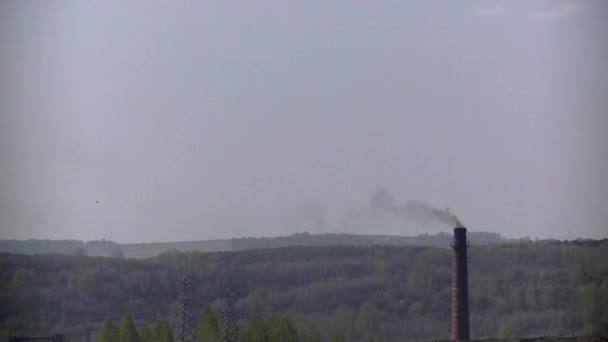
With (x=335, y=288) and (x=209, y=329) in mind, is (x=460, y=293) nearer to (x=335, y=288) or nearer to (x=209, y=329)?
(x=209, y=329)

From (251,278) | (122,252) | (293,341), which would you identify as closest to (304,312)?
(251,278)

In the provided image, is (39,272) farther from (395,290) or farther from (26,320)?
(395,290)

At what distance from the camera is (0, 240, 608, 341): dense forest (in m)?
62.0

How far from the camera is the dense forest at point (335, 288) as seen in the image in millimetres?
62000

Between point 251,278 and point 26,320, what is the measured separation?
12.8 m

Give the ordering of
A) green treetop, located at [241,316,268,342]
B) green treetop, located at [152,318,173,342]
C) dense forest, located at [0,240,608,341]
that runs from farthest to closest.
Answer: dense forest, located at [0,240,608,341], green treetop, located at [152,318,173,342], green treetop, located at [241,316,268,342]

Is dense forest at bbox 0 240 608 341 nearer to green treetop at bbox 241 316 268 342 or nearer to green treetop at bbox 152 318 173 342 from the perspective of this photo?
green treetop at bbox 241 316 268 342

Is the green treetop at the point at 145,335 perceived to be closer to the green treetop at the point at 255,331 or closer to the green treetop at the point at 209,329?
the green treetop at the point at 209,329

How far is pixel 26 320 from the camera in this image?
61.1 metres

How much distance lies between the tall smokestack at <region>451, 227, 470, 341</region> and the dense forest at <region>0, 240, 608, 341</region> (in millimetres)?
10745

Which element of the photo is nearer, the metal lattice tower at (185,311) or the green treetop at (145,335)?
the metal lattice tower at (185,311)

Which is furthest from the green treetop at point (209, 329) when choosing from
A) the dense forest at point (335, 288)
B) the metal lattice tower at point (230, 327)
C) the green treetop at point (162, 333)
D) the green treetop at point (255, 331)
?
the dense forest at point (335, 288)

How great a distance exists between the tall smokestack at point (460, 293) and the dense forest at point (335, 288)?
10.7 meters

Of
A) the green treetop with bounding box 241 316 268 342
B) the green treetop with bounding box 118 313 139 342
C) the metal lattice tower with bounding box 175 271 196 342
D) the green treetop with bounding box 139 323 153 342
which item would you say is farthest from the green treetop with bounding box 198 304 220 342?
the metal lattice tower with bounding box 175 271 196 342
